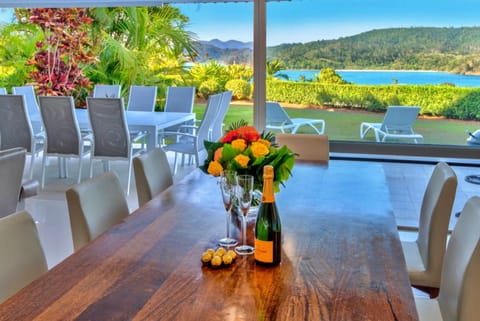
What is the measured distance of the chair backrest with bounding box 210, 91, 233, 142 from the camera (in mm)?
5450

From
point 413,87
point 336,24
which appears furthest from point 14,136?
point 413,87

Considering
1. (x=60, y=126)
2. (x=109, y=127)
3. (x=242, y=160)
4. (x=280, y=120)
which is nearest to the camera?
(x=242, y=160)

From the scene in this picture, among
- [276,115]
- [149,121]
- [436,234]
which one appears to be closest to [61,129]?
[149,121]

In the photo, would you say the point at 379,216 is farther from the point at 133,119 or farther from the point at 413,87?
the point at 133,119

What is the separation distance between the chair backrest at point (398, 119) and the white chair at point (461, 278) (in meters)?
2.58

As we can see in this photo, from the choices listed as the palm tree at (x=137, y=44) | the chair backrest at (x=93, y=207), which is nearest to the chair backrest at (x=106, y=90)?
the palm tree at (x=137, y=44)

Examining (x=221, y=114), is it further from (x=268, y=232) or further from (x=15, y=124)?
(x=268, y=232)

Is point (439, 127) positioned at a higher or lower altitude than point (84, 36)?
lower

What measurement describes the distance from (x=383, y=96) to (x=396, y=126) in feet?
0.97

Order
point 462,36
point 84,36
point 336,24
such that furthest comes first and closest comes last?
point 84,36, point 336,24, point 462,36

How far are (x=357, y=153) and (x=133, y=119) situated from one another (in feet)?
8.53

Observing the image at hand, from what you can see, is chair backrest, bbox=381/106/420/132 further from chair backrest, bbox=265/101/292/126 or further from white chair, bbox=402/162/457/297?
white chair, bbox=402/162/457/297

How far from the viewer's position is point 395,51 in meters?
4.20

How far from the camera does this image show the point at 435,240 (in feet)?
7.13
